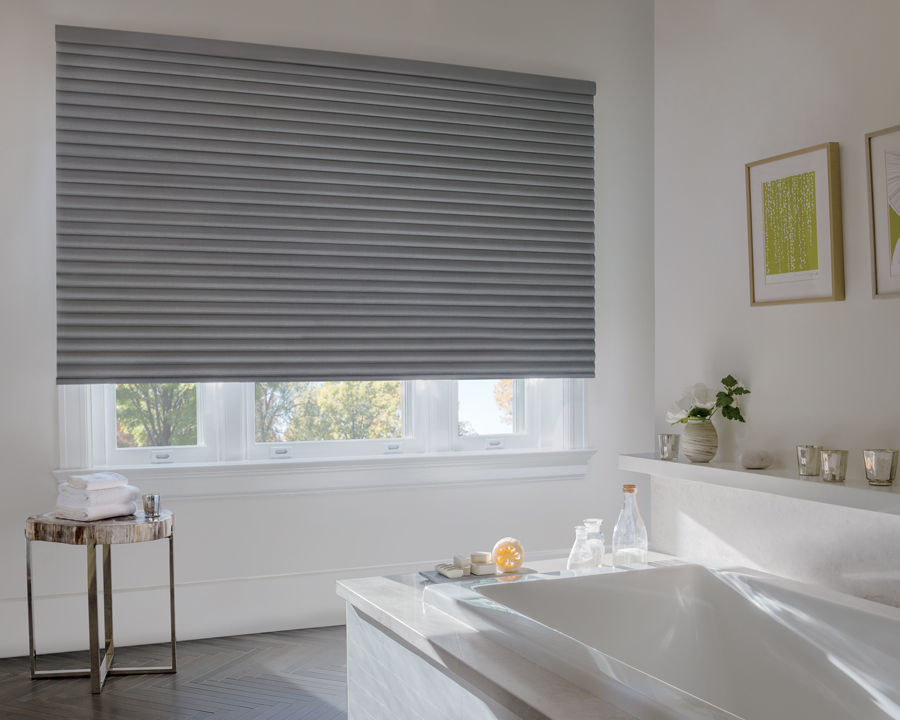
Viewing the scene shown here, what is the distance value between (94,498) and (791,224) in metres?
2.31

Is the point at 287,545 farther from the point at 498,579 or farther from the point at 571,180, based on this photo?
the point at 571,180

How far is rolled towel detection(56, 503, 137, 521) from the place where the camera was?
8.70 ft

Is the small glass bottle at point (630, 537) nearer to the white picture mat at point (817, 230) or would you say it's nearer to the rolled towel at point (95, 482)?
the white picture mat at point (817, 230)

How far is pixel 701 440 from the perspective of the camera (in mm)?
2129

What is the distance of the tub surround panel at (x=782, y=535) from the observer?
67.0 inches

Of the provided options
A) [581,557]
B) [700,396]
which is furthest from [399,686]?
[700,396]

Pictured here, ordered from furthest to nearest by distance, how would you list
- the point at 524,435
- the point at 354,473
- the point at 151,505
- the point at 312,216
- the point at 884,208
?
the point at 524,435, the point at 354,473, the point at 312,216, the point at 151,505, the point at 884,208

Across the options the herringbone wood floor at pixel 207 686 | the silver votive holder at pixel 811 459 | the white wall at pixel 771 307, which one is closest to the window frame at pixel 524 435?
the herringbone wood floor at pixel 207 686

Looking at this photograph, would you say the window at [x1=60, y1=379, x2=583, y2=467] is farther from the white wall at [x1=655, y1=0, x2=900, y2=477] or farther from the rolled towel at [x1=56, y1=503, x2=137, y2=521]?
the white wall at [x1=655, y1=0, x2=900, y2=477]

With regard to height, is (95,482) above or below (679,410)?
below

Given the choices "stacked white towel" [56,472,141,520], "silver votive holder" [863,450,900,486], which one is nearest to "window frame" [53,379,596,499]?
"stacked white towel" [56,472,141,520]

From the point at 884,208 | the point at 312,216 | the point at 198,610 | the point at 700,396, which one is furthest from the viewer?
the point at 312,216

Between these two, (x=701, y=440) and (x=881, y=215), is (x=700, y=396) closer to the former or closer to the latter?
(x=701, y=440)

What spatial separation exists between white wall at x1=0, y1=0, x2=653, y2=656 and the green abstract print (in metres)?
1.77
